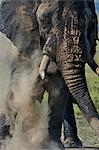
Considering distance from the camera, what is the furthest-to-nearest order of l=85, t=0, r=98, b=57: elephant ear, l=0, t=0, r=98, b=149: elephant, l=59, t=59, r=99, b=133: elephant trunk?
l=0, t=0, r=98, b=149: elephant → l=85, t=0, r=98, b=57: elephant ear → l=59, t=59, r=99, b=133: elephant trunk

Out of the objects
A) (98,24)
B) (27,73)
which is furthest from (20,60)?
(98,24)

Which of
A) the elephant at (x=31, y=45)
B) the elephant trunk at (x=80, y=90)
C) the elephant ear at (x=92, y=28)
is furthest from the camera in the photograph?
the elephant at (x=31, y=45)

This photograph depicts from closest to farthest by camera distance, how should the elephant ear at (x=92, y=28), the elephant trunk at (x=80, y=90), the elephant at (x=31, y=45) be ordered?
the elephant trunk at (x=80, y=90)
the elephant ear at (x=92, y=28)
the elephant at (x=31, y=45)

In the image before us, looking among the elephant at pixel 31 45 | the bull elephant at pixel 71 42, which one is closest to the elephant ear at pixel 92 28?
the bull elephant at pixel 71 42

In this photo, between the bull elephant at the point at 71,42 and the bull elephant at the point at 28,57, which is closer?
the bull elephant at the point at 71,42

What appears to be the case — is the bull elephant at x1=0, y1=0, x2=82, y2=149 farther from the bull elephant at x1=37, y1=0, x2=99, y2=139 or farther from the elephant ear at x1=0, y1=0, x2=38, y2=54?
the bull elephant at x1=37, y1=0, x2=99, y2=139

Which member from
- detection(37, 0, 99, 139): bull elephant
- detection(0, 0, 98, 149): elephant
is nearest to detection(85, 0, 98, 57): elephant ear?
detection(37, 0, 99, 139): bull elephant

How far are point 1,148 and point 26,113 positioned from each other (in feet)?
1.39

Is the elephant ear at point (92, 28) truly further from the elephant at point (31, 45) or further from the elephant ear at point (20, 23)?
the elephant ear at point (20, 23)

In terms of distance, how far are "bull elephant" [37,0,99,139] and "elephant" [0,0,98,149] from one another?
0.68 feet

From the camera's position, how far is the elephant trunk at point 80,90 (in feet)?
31.6

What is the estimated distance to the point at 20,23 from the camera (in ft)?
34.6

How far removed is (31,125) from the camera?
423 inches

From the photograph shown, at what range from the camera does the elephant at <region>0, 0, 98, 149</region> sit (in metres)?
10.4
